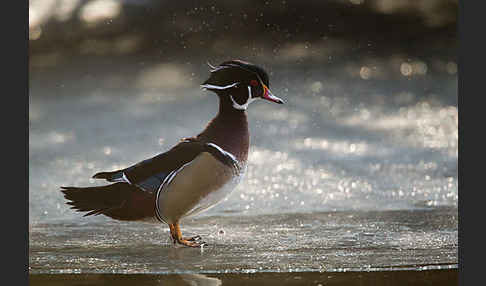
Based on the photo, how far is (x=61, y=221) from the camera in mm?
3756

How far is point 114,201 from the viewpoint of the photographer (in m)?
3.64

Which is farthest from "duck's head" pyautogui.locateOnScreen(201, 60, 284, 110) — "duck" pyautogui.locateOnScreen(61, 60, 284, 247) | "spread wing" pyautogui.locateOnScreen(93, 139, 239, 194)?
"spread wing" pyautogui.locateOnScreen(93, 139, 239, 194)

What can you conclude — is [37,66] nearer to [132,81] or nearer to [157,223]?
[132,81]

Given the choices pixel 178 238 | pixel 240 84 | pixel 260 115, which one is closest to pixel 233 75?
pixel 240 84

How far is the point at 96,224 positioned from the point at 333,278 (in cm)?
125

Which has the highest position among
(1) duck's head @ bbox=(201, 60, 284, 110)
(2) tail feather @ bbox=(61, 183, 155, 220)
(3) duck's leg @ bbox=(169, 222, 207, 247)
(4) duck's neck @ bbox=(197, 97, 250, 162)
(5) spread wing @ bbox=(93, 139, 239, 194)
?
(1) duck's head @ bbox=(201, 60, 284, 110)

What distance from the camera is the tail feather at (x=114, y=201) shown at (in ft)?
11.8

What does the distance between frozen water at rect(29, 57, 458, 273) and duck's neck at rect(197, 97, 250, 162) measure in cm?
8

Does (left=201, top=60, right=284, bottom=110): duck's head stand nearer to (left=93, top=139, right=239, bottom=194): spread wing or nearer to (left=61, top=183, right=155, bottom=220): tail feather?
(left=93, top=139, right=239, bottom=194): spread wing

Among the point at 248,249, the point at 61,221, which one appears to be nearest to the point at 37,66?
the point at 61,221

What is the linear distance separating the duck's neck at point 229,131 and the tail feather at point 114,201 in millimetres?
422

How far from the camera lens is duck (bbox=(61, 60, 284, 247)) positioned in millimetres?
3561

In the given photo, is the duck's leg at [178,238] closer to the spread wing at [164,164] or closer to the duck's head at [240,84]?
the spread wing at [164,164]

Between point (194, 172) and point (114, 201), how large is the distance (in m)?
0.44
